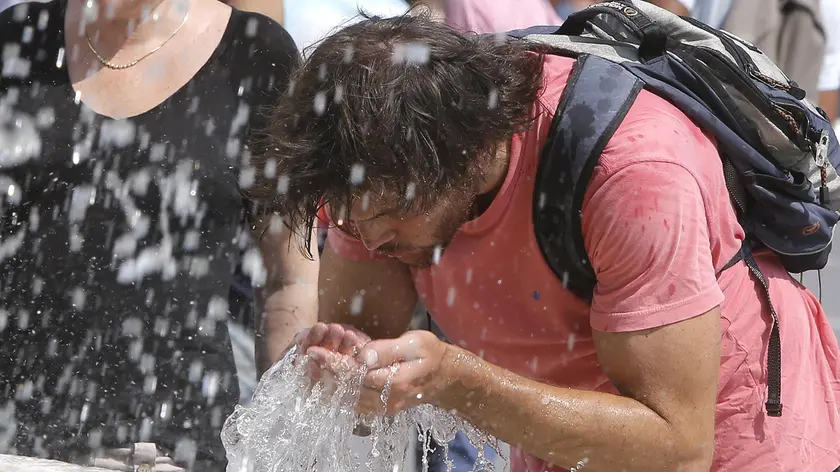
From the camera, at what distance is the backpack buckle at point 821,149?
89.4 inches

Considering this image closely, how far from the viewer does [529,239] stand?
7.04 ft

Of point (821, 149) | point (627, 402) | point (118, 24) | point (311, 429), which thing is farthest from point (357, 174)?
point (118, 24)

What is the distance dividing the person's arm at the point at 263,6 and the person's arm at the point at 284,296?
0.87 metres

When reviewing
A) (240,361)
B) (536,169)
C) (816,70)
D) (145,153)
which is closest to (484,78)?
(536,169)

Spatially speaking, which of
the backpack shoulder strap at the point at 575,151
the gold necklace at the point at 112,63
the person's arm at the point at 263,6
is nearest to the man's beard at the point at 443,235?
the backpack shoulder strap at the point at 575,151

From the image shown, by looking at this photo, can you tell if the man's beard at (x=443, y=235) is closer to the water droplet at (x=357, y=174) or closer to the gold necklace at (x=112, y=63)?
the water droplet at (x=357, y=174)

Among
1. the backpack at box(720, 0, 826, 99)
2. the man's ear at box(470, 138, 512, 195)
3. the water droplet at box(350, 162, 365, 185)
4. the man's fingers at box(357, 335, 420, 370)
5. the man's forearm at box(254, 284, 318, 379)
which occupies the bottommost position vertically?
the backpack at box(720, 0, 826, 99)

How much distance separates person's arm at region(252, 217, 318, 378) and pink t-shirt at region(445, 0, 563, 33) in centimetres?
105

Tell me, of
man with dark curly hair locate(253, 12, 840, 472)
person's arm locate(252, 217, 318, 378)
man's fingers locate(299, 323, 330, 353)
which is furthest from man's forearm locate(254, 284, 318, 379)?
man's fingers locate(299, 323, 330, 353)

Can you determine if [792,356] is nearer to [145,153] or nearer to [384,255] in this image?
[384,255]

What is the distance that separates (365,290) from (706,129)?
2.52 feet

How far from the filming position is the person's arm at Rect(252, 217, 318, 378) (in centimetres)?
301

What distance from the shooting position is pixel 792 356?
2.32m

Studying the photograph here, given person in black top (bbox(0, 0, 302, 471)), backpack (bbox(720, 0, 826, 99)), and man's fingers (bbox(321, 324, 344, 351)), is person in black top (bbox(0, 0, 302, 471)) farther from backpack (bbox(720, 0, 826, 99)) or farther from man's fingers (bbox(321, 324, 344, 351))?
backpack (bbox(720, 0, 826, 99))
